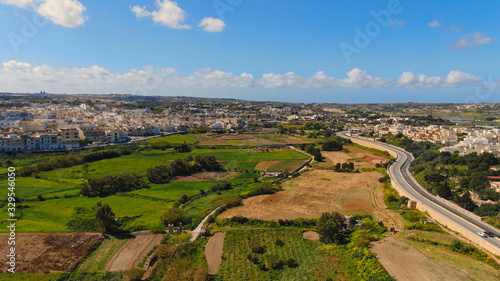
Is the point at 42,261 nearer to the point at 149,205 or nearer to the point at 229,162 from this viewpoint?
the point at 149,205

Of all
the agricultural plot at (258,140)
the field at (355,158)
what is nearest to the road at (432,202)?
the field at (355,158)

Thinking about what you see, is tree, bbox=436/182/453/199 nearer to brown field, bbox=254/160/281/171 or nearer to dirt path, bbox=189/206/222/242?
dirt path, bbox=189/206/222/242

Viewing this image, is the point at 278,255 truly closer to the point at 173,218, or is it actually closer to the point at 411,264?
the point at 411,264

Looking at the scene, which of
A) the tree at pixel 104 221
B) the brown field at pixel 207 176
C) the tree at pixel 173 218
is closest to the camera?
the tree at pixel 104 221

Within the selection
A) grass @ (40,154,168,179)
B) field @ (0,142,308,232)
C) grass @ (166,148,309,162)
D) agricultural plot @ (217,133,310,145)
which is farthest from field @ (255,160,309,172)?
agricultural plot @ (217,133,310,145)

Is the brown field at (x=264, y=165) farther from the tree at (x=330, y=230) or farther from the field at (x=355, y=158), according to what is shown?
the tree at (x=330, y=230)

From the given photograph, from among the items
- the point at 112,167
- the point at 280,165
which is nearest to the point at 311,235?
the point at 280,165

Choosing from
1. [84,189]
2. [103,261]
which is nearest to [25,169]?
[84,189]
